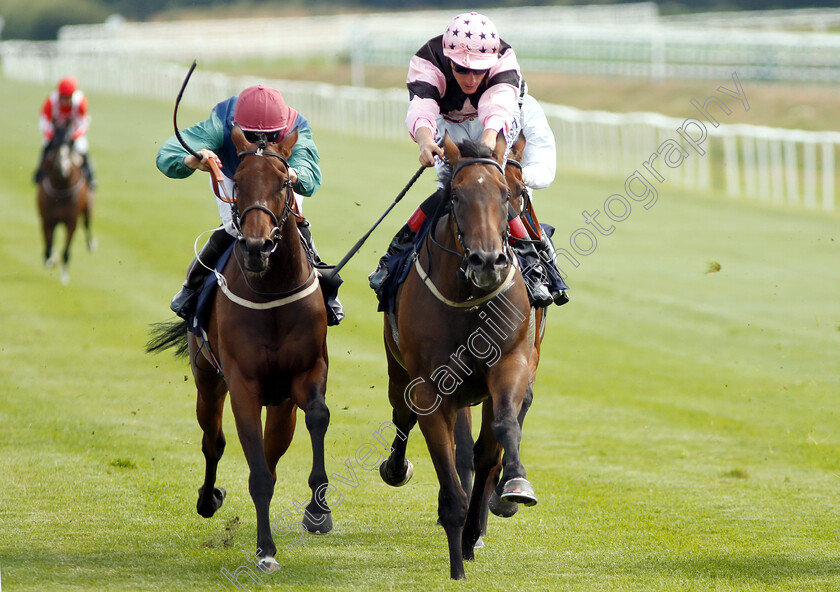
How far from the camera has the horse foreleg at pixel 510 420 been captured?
16.5 feet

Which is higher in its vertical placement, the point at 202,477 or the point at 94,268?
the point at 202,477

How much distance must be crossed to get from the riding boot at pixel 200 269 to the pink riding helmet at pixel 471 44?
1.47m

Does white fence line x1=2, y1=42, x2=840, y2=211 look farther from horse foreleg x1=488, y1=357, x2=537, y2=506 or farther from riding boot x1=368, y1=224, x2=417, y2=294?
horse foreleg x1=488, y1=357, x2=537, y2=506

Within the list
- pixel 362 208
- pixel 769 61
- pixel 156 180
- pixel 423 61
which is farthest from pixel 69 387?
pixel 769 61

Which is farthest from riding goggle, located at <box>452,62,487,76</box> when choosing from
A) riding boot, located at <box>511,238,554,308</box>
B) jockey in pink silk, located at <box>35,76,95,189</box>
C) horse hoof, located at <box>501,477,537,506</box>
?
jockey in pink silk, located at <box>35,76,95,189</box>

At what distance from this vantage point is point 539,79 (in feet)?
119

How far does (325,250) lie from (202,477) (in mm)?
9072

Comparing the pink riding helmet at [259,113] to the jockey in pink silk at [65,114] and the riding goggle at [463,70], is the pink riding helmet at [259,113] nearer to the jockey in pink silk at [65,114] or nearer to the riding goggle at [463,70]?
the riding goggle at [463,70]

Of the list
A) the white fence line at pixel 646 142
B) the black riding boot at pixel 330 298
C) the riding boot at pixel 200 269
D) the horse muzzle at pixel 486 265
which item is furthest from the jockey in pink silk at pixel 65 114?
the horse muzzle at pixel 486 265

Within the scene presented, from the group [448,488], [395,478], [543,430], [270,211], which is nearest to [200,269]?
[270,211]

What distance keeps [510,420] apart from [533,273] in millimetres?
1000

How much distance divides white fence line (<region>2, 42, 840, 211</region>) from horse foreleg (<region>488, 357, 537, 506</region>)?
26.9 feet

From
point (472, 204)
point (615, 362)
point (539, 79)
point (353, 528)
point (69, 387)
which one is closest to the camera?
point (472, 204)

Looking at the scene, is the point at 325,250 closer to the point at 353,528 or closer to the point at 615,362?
the point at 615,362
